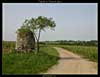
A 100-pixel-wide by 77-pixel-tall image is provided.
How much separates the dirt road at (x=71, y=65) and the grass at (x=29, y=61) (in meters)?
0.07

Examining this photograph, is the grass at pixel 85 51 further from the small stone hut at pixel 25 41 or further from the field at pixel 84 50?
the small stone hut at pixel 25 41

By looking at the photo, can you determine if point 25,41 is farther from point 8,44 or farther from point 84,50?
point 84,50

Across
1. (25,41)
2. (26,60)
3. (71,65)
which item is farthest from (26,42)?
(71,65)

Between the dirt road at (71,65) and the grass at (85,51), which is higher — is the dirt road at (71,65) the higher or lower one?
the lower one

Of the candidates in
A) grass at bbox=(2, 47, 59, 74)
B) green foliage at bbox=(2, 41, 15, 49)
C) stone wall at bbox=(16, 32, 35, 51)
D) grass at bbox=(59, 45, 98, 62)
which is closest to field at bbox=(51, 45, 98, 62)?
grass at bbox=(59, 45, 98, 62)

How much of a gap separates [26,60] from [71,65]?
0.60 metres

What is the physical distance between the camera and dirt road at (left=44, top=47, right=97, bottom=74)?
415 cm

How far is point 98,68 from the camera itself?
13.5ft

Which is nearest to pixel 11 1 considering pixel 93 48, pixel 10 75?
pixel 10 75

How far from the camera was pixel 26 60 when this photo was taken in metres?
4.24

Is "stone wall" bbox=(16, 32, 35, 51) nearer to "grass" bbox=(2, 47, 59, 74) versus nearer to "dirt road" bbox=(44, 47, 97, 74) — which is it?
"grass" bbox=(2, 47, 59, 74)

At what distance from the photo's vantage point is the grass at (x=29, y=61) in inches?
163

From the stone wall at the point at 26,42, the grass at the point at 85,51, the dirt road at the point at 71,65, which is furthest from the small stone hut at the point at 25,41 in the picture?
the grass at the point at 85,51

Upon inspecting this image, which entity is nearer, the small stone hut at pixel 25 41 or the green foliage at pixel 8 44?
the green foliage at pixel 8 44
